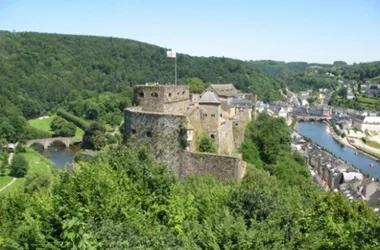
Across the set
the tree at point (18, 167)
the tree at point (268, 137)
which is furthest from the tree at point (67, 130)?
the tree at point (268, 137)

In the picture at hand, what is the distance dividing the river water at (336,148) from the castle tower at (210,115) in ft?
192

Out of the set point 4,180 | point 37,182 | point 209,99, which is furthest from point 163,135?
point 4,180

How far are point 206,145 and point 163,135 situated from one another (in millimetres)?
3455

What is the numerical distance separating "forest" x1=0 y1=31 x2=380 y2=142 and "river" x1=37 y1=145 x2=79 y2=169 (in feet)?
21.3

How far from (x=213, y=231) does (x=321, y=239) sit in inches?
157

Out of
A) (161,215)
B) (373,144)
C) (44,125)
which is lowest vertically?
(373,144)

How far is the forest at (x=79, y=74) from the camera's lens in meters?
126

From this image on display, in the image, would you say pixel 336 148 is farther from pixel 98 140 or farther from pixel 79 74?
pixel 79 74

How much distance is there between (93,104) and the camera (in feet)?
407

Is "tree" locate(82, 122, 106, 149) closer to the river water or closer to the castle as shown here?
the river water

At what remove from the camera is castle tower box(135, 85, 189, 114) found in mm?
→ 31375

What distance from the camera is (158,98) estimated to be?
31.4 metres

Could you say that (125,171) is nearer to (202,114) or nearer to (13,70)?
(202,114)

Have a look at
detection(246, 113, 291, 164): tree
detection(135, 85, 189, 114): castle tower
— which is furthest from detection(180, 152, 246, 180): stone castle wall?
detection(246, 113, 291, 164): tree
